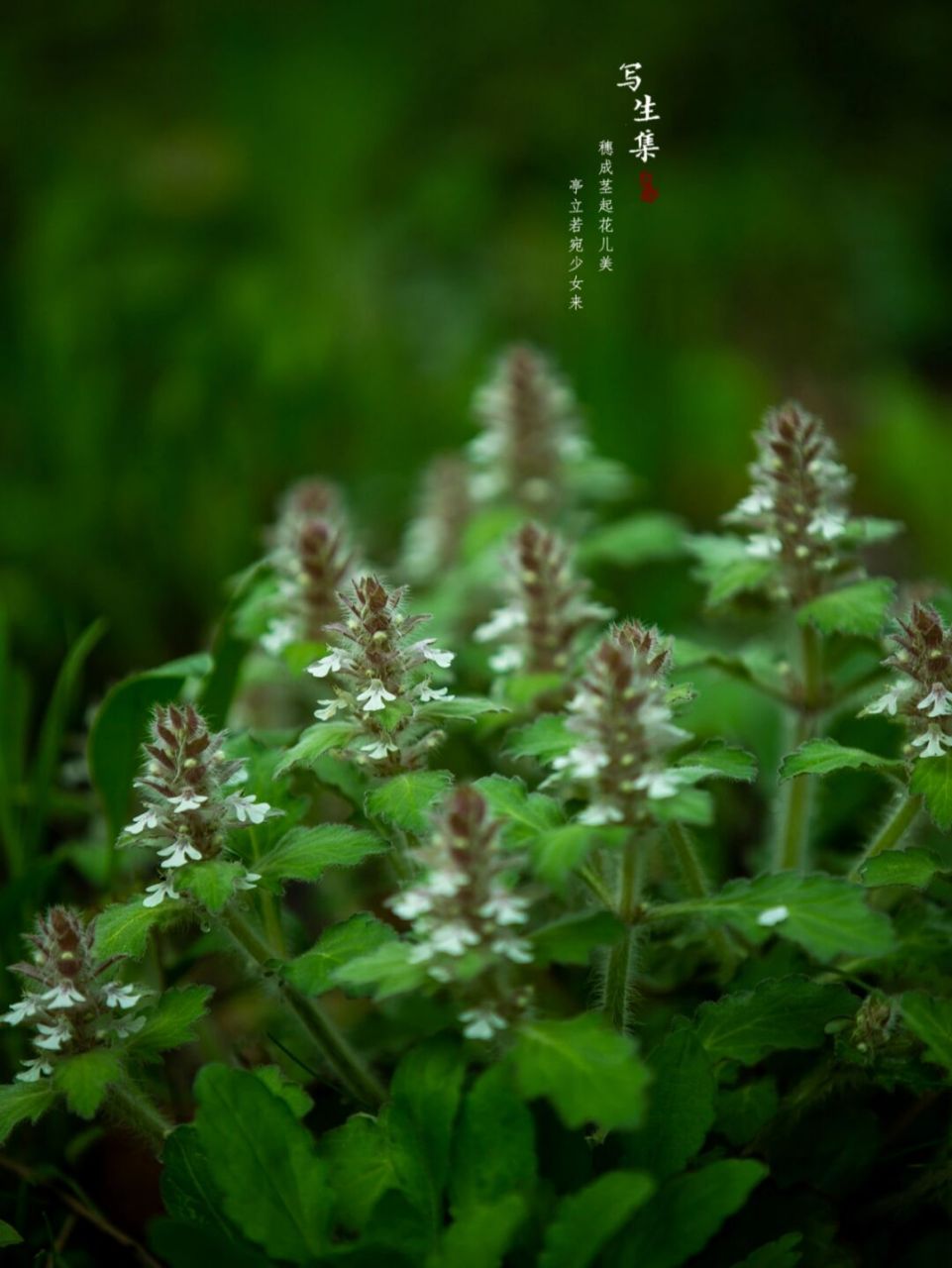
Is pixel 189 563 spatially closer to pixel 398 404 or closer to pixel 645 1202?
pixel 398 404

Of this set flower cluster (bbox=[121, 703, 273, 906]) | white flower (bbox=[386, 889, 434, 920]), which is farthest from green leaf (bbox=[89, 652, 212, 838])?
white flower (bbox=[386, 889, 434, 920])

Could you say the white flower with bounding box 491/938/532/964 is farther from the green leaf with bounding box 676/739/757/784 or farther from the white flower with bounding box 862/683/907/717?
the white flower with bounding box 862/683/907/717

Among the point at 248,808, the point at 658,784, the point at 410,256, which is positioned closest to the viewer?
the point at 658,784

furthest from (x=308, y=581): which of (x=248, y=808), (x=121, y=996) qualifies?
(x=121, y=996)

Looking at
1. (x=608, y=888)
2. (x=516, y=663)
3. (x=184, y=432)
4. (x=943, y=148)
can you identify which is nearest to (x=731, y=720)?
(x=516, y=663)

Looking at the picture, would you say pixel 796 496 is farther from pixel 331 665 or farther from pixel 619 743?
pixel 331 665

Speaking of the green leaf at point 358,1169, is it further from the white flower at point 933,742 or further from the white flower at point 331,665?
the white flower at point 933,742
